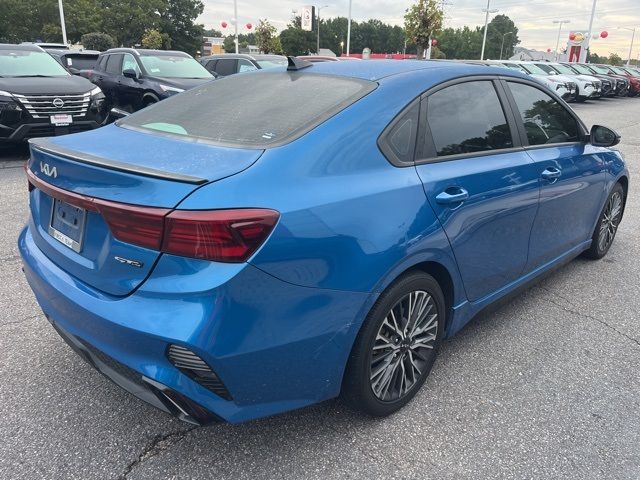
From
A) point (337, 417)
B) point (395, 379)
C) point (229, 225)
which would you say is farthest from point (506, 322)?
point (229, 225)

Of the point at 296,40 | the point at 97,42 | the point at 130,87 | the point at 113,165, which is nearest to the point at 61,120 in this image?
the point at 130,87

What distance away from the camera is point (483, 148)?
2.87 metres

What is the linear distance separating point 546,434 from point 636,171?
8.17 m

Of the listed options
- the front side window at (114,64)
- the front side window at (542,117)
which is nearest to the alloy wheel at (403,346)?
the front side window at (542,117)

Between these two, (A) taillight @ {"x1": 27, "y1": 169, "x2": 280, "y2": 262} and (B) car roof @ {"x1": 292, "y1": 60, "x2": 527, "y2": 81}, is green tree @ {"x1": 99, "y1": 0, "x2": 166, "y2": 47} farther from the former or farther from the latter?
(A) taillight @ {"x1": 27, "y1": 169, "x2": 280, "y2": 262}

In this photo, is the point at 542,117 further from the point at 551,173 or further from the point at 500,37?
the point at 500,37

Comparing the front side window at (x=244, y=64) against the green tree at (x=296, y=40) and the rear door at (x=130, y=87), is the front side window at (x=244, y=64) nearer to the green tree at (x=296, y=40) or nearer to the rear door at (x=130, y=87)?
the rear door at (x=130, y=87)

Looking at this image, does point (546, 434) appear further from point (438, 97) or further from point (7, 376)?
point (7, 376)

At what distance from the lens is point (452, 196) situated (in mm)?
2488

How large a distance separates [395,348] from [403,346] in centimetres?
6

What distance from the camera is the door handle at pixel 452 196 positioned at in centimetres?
243

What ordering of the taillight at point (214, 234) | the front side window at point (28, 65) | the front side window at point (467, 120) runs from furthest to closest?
the front side window at point (28, 65)
the front side window at point (467, 120)
the taillight at point (214, 234)

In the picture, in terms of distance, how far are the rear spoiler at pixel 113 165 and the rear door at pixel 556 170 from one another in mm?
2206

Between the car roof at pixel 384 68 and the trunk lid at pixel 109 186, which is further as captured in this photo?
the car roof at pixel 384 68
